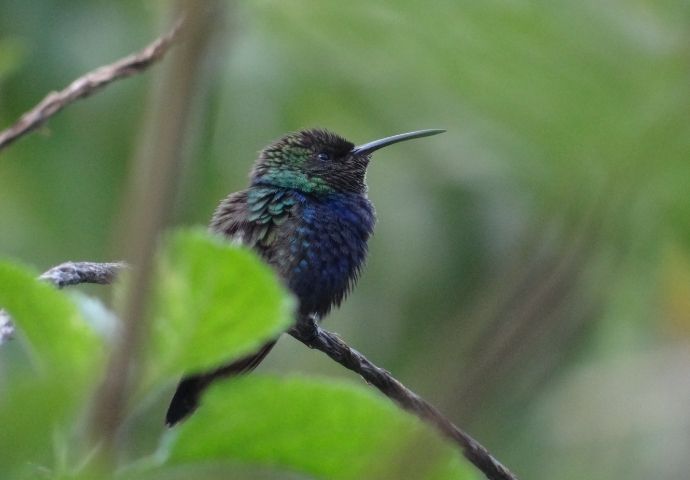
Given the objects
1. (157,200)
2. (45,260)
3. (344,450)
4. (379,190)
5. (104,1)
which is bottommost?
(45,260)

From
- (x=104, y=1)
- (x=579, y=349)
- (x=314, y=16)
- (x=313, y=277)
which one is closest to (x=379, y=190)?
(x=579, y=349)

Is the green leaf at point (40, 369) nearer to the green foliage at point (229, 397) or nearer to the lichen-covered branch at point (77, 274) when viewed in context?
the green foliage at point (229, 397)

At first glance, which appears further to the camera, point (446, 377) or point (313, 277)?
point (313, 277)


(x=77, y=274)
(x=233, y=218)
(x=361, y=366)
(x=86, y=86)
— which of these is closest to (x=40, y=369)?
(x=86, y=86)

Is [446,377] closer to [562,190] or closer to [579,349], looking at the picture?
[562,190]

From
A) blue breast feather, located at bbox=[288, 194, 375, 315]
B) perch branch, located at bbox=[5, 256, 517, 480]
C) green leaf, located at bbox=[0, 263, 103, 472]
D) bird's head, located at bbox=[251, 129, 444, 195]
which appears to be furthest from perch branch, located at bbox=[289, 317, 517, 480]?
bird's head, located at bbox=[251, 129, 444, 195]

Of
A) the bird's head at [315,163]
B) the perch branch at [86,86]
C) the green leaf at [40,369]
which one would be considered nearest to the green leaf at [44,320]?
the green leaf at [40,369]
